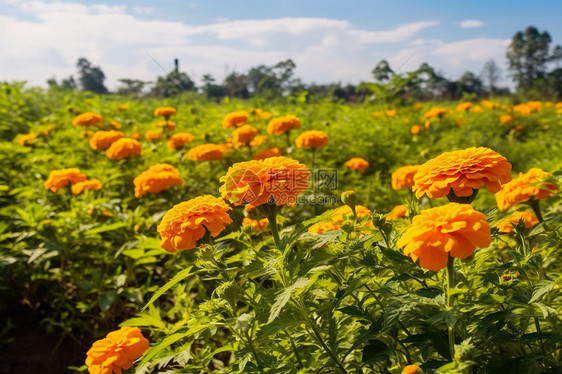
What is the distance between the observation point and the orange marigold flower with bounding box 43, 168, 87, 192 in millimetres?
2869

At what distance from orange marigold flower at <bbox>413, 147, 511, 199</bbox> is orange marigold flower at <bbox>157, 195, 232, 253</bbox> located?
1.85 feet

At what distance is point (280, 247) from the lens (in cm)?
109

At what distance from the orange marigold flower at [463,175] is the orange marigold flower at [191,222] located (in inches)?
22.2

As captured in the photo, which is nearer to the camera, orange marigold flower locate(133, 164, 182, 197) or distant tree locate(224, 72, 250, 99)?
orange marigold flower locate(133, 164, 182, 197)

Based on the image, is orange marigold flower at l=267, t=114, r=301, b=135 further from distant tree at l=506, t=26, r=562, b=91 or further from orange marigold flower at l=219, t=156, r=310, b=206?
distant tree at l=506, t=26, r=562, b=91

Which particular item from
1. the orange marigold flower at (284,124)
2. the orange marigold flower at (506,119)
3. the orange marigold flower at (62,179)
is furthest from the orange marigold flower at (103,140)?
the orange marigold flower at (506,119)

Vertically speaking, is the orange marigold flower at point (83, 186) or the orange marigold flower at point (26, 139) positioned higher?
the orange marigold flower at point (26, 139)

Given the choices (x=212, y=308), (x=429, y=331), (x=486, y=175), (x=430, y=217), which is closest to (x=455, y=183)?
(x=486, y=175)

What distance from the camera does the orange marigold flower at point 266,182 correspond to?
115cm

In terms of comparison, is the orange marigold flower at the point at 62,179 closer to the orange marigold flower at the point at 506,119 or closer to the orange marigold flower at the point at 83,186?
the orange marigold flower at the point at 83,186

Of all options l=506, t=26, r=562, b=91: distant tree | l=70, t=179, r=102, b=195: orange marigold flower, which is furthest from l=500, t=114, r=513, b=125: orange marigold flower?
l=506, t=26, r=562, b=91: distant tree

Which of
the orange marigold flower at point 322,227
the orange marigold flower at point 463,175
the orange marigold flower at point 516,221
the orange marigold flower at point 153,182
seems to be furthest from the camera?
the orange marigold flower at point 153,182

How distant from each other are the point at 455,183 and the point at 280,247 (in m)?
0.46

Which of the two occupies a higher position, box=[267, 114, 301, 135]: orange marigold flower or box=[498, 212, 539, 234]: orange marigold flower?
box=[267, 114, 301, 135]: orange marigold flower
